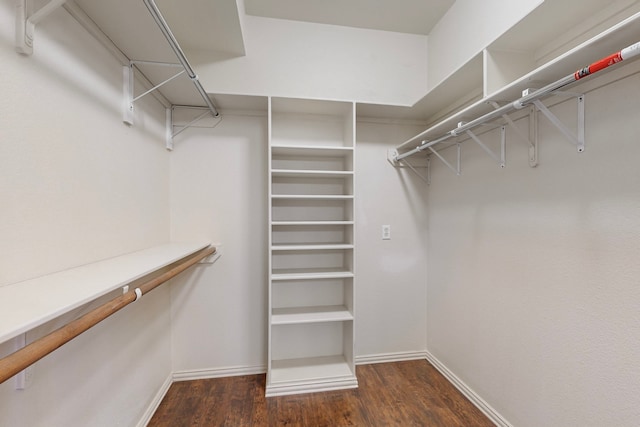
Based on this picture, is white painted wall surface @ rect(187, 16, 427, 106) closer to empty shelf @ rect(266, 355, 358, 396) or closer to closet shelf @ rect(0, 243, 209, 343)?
closet shelf @ rect(0, 243, 209, 343)

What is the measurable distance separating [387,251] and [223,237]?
4.62 feet

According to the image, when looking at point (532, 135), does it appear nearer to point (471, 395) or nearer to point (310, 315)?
point (471, 395)

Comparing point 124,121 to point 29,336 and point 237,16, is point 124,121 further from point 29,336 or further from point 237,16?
point 29,336

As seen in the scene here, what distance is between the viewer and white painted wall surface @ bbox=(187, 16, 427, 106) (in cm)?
212

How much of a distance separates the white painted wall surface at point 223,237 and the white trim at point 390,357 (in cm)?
87

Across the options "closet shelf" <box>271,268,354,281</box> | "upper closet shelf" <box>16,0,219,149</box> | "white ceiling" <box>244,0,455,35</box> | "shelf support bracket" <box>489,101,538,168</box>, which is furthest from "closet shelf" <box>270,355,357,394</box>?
"white ceiling" <box>244,0,455,35</box>

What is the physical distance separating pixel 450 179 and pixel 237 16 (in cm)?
186

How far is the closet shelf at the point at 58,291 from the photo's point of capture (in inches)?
22.4

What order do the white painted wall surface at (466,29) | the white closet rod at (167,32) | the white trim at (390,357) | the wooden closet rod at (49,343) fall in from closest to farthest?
the wooden closet rod at (49,343) < the white closet rod at (167,32) < the white painted wall surface at (466,29) < the white trim at (390,357)

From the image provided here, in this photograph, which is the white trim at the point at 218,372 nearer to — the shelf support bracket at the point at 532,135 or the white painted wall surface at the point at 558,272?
the white painted wall surface at the point at 558,272

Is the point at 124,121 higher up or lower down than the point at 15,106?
higher up

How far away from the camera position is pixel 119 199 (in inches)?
56.5

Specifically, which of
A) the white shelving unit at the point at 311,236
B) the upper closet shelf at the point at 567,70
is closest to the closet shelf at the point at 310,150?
the white shelving unit at the point at 311,236

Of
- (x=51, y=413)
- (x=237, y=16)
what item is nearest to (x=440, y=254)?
(x=237, y=16)
